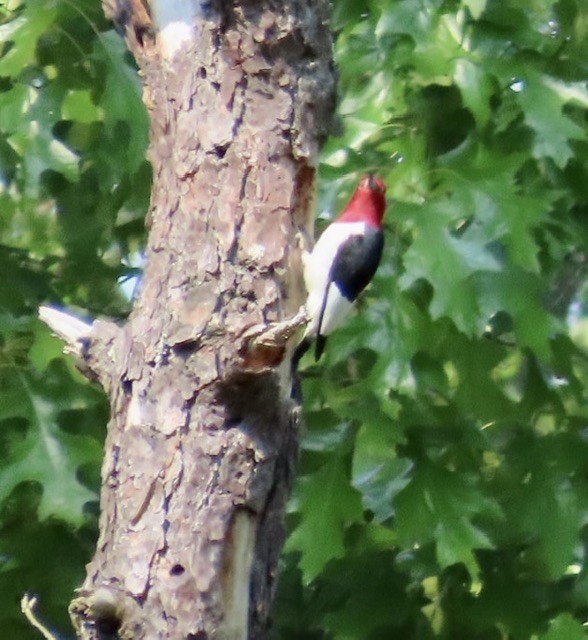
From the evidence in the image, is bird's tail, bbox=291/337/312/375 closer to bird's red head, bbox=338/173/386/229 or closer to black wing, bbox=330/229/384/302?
black wing, bbox=330/229/384/302

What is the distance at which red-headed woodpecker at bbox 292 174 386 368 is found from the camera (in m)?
2.61

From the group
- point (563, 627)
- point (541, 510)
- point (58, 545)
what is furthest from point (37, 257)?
point (563, 627)

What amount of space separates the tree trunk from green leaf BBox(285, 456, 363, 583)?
0.61 meters

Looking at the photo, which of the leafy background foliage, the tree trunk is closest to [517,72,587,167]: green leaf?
the leafy background foliage

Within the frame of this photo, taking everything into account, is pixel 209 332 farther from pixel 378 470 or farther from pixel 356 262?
pixel 378 470

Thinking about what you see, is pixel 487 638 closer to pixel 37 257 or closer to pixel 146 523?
pixel 146 523

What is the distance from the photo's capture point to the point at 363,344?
2.54 metres

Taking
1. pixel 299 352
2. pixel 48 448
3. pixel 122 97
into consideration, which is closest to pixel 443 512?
pixel 299 352

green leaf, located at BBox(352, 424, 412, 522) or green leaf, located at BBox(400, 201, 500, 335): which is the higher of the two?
green leaf, located at BBox(400, 201, 500, 335)

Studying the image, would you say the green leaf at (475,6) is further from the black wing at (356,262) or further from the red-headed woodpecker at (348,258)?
the black wing at (356,262)

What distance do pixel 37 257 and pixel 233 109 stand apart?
4.71 feet

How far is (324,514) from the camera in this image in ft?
8.73

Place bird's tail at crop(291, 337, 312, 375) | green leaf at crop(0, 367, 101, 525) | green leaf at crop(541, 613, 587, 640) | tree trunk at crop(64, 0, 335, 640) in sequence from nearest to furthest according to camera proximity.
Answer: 1. tree trunk at crop(64, 0, 335, 640)
2. bird's tail at crop(291, 337, 312, 375)
3. green leaf at crop(541, 613, 587, 640)
4. green leaf at crop(0, 367, 101, 525)

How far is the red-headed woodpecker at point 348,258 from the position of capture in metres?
2.61
